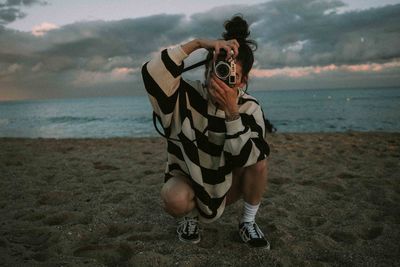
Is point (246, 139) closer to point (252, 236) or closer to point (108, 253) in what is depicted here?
point (252, 236)

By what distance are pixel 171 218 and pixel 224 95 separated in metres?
1.26

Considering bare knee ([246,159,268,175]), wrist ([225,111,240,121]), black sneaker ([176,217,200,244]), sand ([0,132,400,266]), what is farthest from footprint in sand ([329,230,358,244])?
wrist ([225,111,240,121])

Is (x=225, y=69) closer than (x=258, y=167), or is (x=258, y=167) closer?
(x=225, y=69)

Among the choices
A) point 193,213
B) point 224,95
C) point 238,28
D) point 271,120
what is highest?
point 238,28

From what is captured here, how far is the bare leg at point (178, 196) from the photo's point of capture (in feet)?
6.40

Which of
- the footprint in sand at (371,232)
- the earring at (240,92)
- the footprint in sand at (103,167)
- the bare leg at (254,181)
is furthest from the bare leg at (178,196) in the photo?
the footprint in sand at (103,167)

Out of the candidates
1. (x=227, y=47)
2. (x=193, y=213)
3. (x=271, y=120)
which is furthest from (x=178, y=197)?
(x=271, y=120)

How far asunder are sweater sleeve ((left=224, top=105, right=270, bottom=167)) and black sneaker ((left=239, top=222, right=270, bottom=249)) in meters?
0.49

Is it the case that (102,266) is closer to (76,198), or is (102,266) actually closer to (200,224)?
(200,224)

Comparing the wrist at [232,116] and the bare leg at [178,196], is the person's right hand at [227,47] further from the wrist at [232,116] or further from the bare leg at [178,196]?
the bare leg at [178,196]

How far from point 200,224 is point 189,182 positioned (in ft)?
1.85

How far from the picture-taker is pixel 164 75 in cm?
176

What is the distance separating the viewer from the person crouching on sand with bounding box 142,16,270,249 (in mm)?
1775

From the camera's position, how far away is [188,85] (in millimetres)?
1979
